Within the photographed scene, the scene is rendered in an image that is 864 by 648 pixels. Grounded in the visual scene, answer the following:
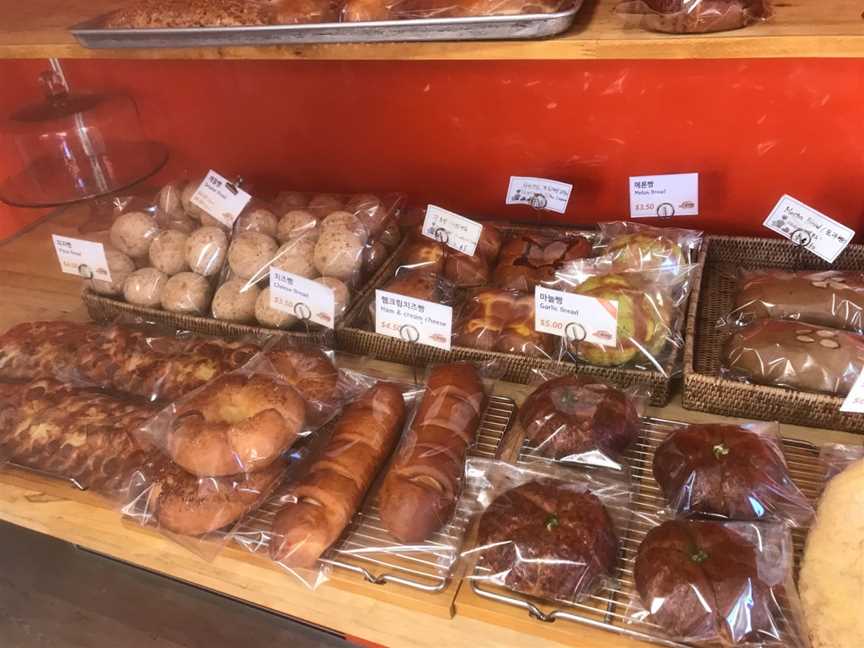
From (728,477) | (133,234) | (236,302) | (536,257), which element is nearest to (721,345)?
(728,477)

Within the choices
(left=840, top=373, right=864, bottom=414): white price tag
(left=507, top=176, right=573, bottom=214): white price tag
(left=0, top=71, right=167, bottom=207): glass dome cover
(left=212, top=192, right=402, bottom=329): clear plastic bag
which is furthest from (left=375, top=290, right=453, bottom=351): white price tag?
(left=0, top=71, right=167, bottom=207): glass dome cover

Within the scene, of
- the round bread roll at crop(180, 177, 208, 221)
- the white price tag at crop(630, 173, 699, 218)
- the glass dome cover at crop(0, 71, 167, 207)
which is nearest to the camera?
the white price tag at crop(630, 173, 699, 218)

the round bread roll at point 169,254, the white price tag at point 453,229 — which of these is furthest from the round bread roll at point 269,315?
the white price tag at point 453,229

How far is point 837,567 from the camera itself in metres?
Answer: 1.16

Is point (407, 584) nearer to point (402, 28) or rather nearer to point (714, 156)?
point (402, 28)

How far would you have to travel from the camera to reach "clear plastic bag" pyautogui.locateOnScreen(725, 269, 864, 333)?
60.0 inches

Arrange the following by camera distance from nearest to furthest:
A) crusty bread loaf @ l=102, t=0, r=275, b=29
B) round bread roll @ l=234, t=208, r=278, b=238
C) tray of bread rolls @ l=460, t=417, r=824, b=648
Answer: tray of bread rolls @ l=460, t=417, r=824, b=648, crusty bread loaf @ l=102, t=0, r=275, b=29, round bread roll @ l=234, t=208, r=278, b=238

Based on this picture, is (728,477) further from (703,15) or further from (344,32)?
(344,32)

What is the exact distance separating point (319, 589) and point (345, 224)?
96 centimetres

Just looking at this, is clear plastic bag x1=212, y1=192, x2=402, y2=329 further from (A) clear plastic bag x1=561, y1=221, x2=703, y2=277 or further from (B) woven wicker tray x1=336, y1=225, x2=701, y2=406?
(A) clear plastic bag x1=561, y1=221, x2=703, y2=277

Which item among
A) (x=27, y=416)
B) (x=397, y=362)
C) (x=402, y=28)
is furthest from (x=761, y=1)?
(x=27, y=416)

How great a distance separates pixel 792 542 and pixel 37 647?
2.02 m

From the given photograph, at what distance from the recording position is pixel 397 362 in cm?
179

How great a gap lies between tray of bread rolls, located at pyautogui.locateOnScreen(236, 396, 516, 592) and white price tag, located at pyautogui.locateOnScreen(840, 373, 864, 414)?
0.76 meters
